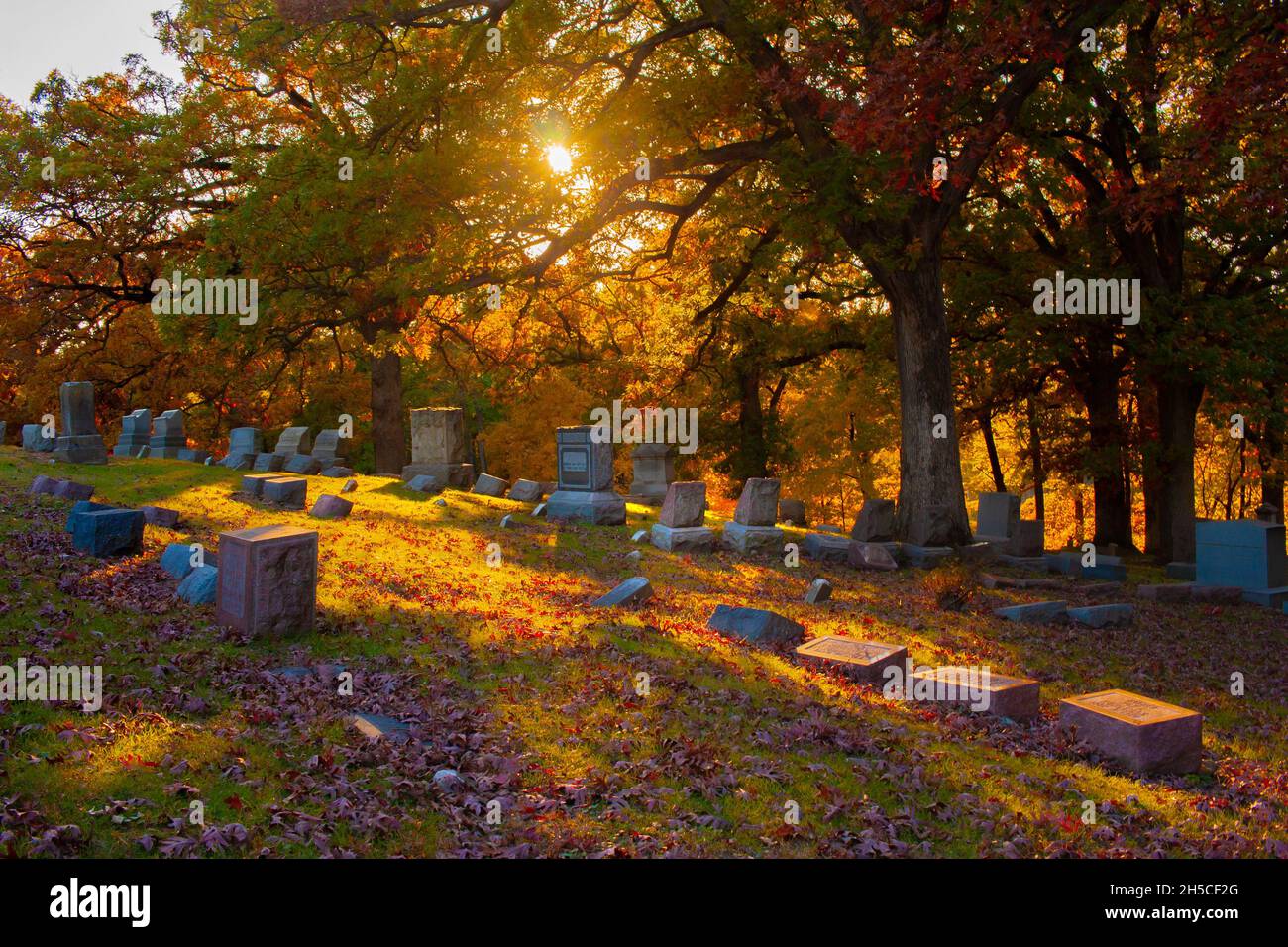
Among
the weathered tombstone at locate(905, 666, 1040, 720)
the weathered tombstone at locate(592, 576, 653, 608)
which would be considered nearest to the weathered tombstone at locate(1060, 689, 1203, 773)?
the weathered tombstone at locate(905, 666, 1040, 720)

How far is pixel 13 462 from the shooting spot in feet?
56.9

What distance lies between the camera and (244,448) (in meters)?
22.5

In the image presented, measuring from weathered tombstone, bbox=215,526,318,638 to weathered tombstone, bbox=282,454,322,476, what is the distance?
13580 mm

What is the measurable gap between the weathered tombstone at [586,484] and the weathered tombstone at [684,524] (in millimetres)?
1669

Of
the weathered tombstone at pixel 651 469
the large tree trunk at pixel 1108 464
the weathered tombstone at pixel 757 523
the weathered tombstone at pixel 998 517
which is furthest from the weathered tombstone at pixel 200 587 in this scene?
the large tree trunk at pixel 1108 464

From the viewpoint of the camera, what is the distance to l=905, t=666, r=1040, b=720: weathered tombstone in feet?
26.3

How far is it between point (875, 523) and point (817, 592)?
4.85 meters

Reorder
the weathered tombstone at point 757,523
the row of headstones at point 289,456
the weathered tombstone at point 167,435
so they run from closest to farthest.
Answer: the weathered tombstone at point 757,523 → the row of headstones at point 289,456 → the weathered tombstone at point 167,435

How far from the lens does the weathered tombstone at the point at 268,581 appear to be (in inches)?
321

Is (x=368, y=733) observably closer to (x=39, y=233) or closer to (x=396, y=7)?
(x=396, y=7)

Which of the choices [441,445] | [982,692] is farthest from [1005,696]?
[441,445]

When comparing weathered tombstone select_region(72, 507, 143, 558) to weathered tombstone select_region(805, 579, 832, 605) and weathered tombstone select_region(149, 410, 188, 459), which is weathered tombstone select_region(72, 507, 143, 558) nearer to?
weathered tombstone select_region(805, 579, 832, 605)

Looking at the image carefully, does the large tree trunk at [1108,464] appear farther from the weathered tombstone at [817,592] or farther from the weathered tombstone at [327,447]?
the weathered tombstone at [327,447]

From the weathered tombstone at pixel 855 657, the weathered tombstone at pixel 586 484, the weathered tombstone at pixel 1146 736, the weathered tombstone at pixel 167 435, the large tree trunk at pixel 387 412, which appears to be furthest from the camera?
the large tree trunk at pixel 387 412
